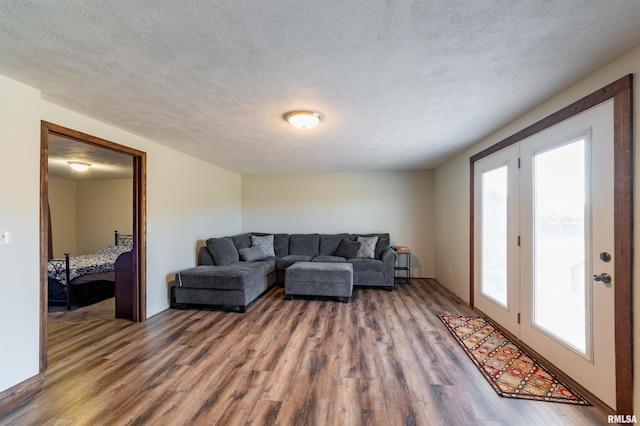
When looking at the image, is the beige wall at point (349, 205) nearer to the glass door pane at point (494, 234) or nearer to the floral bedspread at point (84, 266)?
the glass door pane at point (494, 234)

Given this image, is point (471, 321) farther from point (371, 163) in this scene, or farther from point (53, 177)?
point (53, 177)

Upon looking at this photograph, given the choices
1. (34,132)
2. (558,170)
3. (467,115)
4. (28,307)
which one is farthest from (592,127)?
(28,307)

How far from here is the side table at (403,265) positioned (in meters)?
5.21

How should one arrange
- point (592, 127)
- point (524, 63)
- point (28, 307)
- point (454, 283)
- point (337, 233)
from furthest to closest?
point (337, 233), point (454, 283), point (28, 307), point (592, 127), point (524, 63)

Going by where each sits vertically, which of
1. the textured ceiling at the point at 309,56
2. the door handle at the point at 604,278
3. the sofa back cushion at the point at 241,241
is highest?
the textured ceiling at the point at 309,56

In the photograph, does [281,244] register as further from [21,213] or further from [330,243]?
[21,213]

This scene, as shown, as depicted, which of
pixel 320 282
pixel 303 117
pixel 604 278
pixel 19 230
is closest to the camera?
pixel 604 278

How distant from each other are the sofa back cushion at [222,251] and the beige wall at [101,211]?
3320 mm

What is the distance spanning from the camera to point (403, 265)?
5555mm

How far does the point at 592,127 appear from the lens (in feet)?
6.01

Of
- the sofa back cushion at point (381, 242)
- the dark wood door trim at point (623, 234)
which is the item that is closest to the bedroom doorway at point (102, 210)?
the sofa back cushion at point (381, 242)

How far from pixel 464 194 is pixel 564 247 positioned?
77.4 inches

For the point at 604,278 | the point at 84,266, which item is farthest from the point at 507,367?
the point at 84,266

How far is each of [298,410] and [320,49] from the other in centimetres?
231
